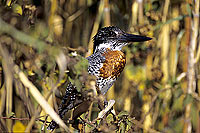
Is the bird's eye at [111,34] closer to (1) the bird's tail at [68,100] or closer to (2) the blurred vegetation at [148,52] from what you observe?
(2) the blurred vegetation at [148,52]

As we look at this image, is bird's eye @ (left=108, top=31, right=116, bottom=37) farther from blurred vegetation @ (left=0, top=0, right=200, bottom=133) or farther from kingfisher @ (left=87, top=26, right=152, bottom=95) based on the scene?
blurred vegetation @ (left=0, top=0, right=200, bottom=133)

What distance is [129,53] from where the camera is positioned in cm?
203

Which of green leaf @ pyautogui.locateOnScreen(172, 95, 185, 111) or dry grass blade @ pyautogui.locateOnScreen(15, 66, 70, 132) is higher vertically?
dry grass blade @ pyautogui.locateOnScreen(15, 66, 70, 132)

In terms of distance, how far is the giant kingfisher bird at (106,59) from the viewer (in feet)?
4.80

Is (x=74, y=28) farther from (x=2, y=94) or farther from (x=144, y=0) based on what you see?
(x=2, y=94)

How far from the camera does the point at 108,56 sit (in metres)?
1.62

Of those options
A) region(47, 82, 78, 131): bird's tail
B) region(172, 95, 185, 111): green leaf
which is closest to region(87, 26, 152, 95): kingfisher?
region(47, 82, 78, 131): bird's tail

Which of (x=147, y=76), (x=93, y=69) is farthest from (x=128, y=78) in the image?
(x=93, y=69)

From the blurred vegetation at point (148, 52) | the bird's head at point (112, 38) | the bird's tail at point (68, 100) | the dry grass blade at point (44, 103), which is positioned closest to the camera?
the dry grass blade at point (44, 103)

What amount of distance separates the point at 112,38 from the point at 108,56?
0.42ft

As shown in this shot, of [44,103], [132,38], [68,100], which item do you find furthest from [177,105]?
[44,103]

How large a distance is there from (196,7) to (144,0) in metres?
0.38

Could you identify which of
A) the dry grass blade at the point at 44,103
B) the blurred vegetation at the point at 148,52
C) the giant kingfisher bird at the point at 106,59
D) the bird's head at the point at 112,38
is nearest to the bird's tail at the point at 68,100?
the giant kingfisher bird at the point at 106,59

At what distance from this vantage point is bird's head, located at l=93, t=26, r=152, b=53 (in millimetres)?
1673
